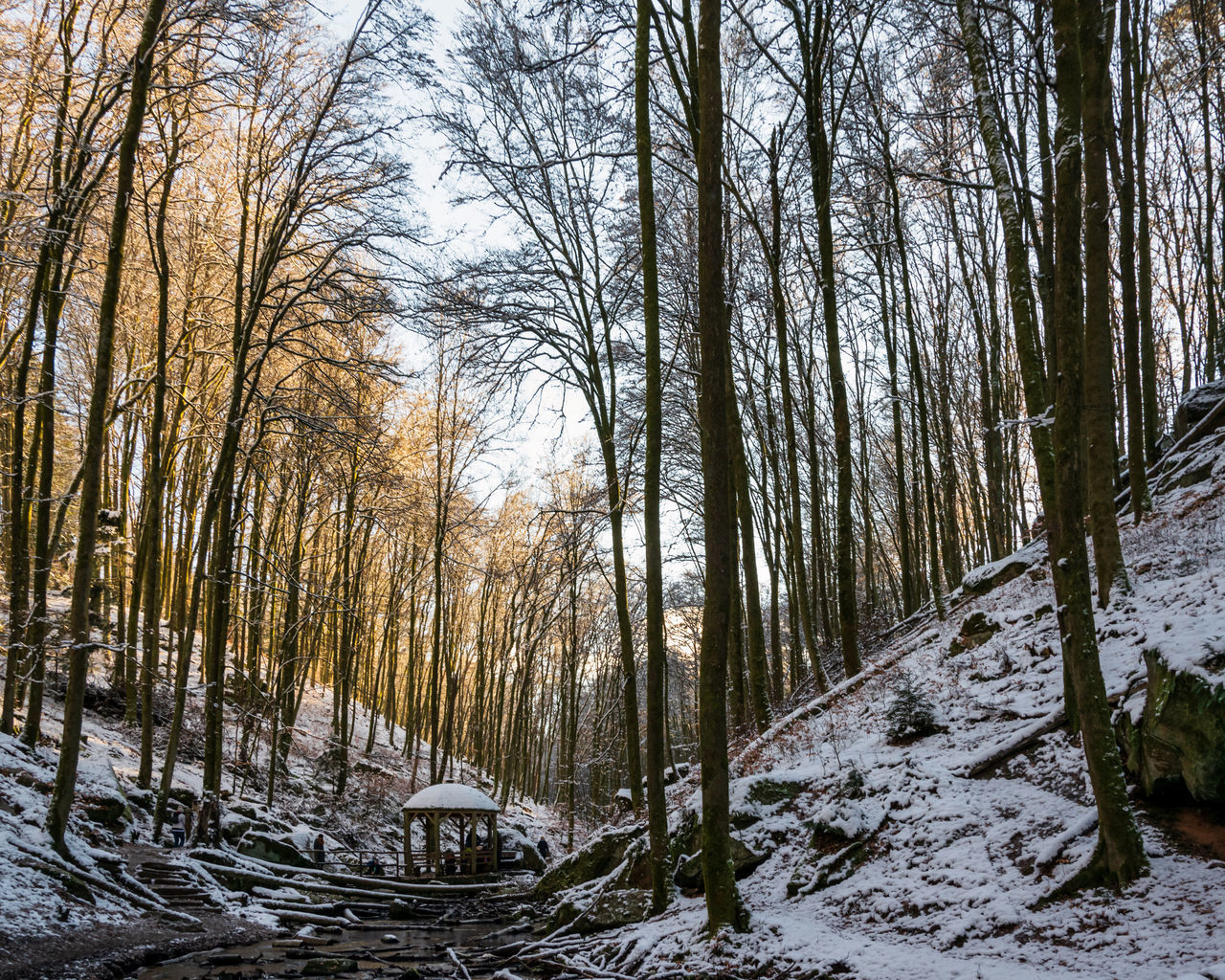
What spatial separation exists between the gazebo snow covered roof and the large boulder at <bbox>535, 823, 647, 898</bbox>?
5334 mm

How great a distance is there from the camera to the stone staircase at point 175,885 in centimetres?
977

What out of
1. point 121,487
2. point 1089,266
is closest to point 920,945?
point 1089,266

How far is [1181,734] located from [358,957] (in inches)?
351

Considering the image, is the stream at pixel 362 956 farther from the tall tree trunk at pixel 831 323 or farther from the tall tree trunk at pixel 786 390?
the tall tree trunk at pixel 786 390

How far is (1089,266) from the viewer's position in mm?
7527

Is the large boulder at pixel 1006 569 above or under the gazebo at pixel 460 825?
above

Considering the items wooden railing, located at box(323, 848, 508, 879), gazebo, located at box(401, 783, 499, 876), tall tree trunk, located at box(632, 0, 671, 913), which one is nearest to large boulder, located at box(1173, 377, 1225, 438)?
tall tree trunk, located at box(632, 0, 671, 913)

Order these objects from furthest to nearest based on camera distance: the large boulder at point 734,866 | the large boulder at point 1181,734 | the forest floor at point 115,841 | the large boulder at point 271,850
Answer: the large boulder at point 271,850 < the large boulder at point 734,866 < the forest floor at point 115,841 < the large boulder at point 1181,734

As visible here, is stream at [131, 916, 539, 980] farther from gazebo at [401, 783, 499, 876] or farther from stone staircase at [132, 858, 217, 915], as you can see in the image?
gazebo at [401, 783, 499, 876]

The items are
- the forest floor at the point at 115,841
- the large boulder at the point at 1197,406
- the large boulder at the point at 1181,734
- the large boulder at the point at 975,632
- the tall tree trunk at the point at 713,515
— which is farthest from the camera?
the large boulder at the point at 1197,406

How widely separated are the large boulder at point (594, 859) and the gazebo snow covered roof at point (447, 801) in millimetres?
5334

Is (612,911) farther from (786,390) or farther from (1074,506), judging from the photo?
(786,390)

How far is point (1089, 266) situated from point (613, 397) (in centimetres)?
703

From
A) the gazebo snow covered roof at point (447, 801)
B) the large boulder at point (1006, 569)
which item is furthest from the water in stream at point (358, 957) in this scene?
the large boulder at point (1006, 569)
